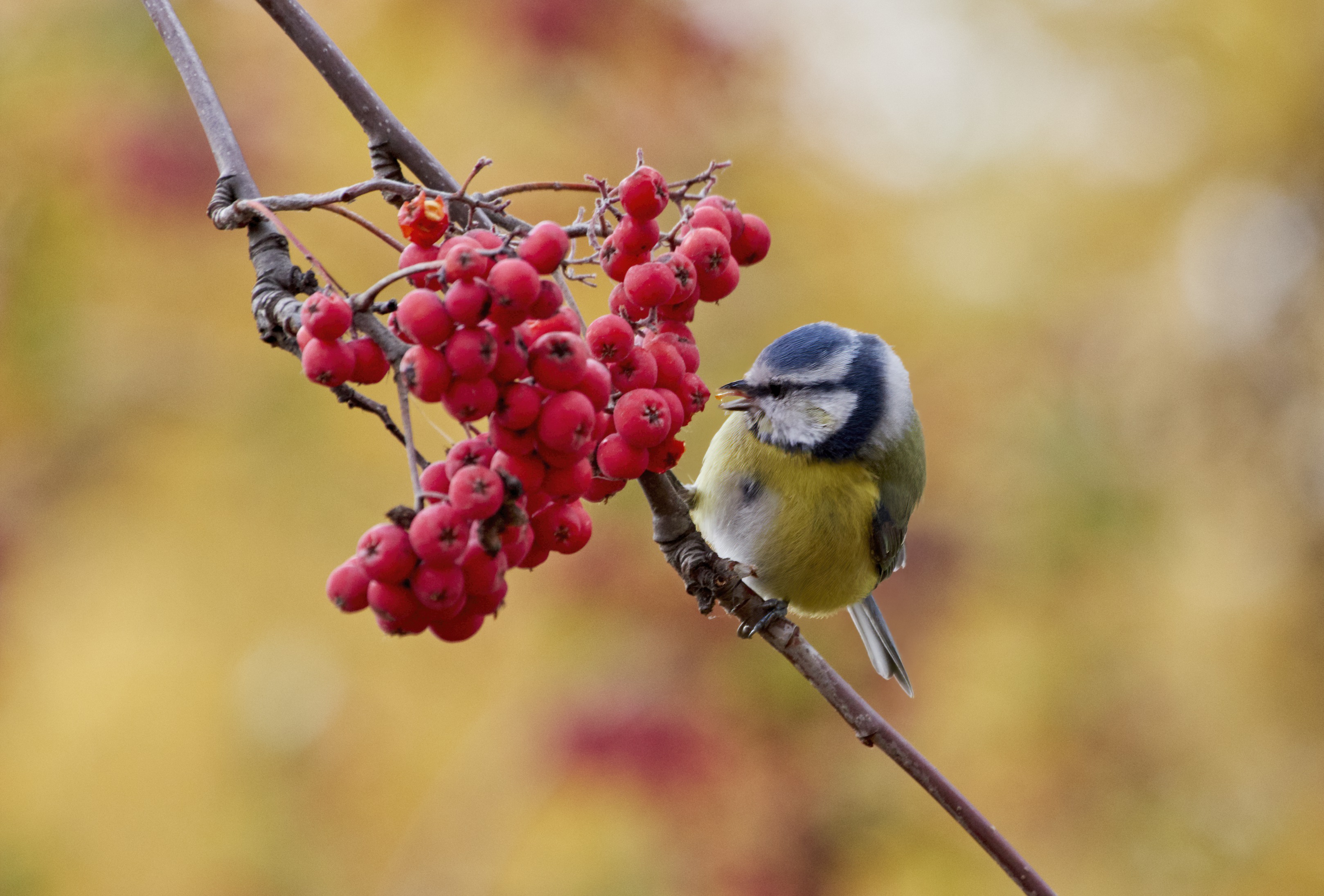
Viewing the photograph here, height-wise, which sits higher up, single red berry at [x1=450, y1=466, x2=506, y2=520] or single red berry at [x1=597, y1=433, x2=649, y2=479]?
single red berry at [x1=597, y1=433, x2=649, y2=479]

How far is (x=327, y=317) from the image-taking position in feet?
2.51

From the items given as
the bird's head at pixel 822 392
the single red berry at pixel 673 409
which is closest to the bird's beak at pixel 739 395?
the bird's head at pixel 822 392

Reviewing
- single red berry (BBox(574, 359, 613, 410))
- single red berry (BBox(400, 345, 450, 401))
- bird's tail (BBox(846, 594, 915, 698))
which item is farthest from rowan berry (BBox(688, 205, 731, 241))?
bird's tail (BBox(846, 594, 915, 698))

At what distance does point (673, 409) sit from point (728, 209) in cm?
31

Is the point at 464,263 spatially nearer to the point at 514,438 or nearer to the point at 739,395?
the point at 514,438

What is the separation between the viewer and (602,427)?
969 millimetres

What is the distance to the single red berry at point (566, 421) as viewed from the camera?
78cm

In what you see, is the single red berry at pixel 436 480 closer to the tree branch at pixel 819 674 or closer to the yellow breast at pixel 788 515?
the tree branch at pixel 819 674

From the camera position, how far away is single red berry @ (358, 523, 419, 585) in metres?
0.79

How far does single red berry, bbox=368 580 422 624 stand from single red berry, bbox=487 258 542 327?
0.23 metres

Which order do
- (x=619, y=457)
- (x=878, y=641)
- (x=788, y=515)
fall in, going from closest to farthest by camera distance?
(x=619, y=457)
(x=788, y=515)
(x=878, y=641)

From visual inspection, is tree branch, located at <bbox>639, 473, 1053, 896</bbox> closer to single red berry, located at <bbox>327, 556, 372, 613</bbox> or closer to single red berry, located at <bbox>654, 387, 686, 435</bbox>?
single red berry, located at <bbox>654, 387, 686, 435</bbox>

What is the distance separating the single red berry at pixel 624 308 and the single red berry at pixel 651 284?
15mm

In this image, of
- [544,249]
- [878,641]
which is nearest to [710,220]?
[544,249]
